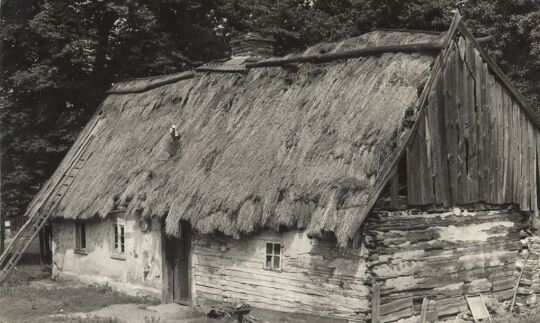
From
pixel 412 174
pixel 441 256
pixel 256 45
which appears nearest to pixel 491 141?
pixel 412 174

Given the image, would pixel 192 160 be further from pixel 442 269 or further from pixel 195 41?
pixel 195 41

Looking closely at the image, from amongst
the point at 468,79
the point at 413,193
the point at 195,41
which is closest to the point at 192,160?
the point at 413,193

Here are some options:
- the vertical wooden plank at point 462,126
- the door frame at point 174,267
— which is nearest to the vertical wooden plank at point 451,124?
the vertical wooden plank at point 462,126

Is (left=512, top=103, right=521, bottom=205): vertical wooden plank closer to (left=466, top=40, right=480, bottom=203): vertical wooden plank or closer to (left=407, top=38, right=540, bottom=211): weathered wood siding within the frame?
(left=407, top=38, right=540, bottom=211): weathered wood siding

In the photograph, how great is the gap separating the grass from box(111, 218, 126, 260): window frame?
97 centimetres

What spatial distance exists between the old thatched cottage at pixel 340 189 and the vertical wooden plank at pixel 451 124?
4 centimetres

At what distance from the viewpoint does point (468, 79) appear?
42.8ft

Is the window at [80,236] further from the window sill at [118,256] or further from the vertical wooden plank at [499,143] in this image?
the vertical wooden plank at [499,143]

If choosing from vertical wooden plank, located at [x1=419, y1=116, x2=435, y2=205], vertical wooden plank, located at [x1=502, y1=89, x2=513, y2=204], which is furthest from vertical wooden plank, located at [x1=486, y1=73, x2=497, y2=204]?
vertical wooden plank, located at [x1=419, y1=116, x2=435, y2=205]

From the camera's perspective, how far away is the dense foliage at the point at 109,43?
21.5m

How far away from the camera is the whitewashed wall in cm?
1529

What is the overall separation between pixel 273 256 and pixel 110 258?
601cm

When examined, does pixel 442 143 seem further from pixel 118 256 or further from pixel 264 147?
pixel 118 256

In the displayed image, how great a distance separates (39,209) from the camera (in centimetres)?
1817
